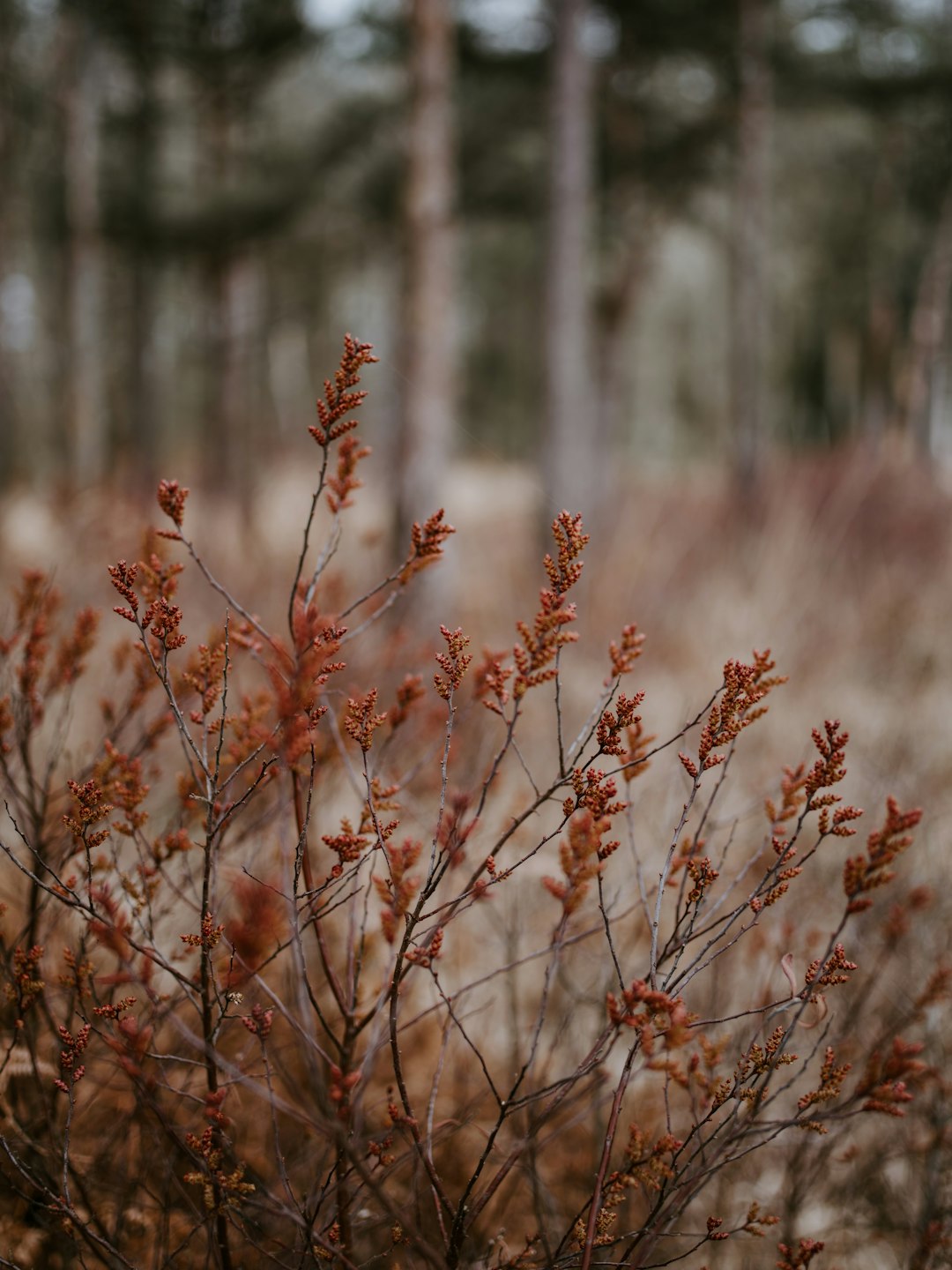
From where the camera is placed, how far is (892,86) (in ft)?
26.1

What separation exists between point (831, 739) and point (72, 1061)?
3.39 feet

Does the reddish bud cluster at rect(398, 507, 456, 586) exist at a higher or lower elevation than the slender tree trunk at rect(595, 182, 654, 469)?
lower

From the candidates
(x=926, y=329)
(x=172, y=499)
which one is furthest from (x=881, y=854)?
(x=926, y=329)

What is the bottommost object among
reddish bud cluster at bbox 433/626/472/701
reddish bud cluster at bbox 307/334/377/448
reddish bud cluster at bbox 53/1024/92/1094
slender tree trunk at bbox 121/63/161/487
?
reddish bud cluster at bbox 53/1024/92/1094

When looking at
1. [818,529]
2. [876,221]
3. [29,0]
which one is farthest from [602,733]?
[876,221]

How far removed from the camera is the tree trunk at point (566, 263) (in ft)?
19.2

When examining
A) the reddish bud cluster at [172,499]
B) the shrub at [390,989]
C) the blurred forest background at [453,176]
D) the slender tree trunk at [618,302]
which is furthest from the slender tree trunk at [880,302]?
the reddish bud cluster at [172,499]

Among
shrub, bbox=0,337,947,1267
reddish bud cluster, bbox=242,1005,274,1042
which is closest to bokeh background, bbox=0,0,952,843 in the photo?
shrub, bbox=0,337,947,1267

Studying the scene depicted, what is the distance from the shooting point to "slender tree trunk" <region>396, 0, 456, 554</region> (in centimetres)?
441

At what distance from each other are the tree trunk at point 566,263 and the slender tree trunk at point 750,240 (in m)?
2.75

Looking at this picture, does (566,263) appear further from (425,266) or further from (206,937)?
(206,937)

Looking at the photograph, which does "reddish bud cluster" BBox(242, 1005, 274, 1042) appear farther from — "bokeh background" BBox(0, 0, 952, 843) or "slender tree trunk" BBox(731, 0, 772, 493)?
"slender tree trunk" BBox(731, 0, 772, 493)

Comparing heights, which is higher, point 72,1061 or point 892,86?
point 892,86

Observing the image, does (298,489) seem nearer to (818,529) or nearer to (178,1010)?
(818,529)
